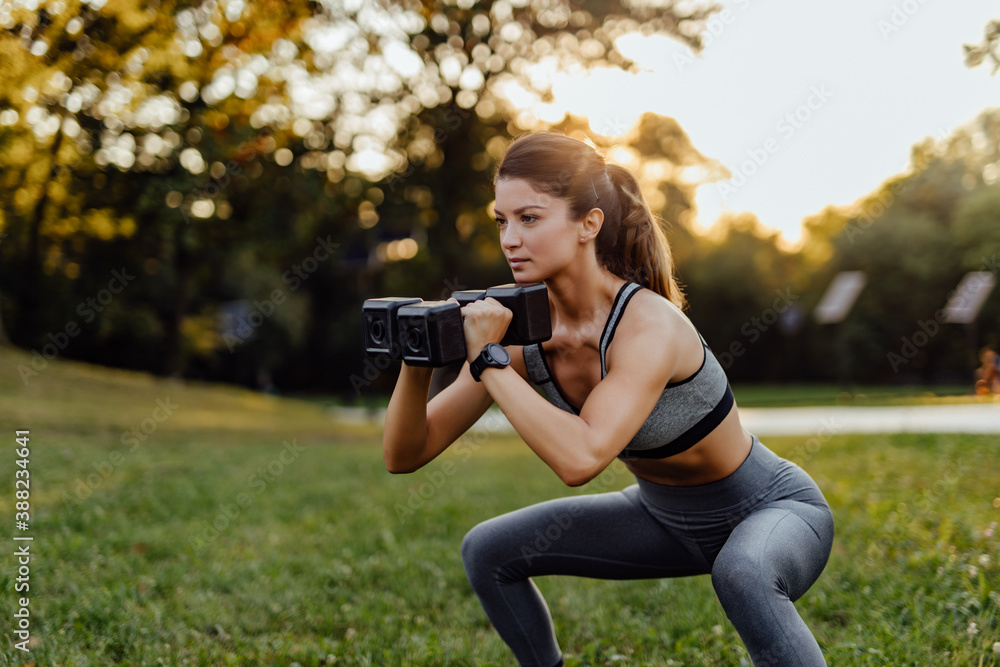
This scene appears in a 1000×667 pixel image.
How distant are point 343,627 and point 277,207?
513 inches

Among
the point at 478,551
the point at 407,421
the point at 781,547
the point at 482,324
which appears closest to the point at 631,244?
the point at 482,324

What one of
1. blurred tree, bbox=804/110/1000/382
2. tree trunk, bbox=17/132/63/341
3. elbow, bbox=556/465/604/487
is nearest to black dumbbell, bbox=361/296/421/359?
elbow, bbox=556/465/604/487

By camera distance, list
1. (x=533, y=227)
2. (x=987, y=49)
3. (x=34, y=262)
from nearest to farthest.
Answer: (x=533, y=227)
(x=987, y=49)
(x=34, y=262)

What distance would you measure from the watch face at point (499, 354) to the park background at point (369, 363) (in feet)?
3.43

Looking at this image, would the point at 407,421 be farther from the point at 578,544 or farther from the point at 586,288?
the point at 578,544

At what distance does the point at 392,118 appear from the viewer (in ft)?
58.1

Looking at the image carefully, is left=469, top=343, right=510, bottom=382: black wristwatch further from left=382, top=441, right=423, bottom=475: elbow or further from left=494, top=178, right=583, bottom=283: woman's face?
left=382, top=441, right=423, bottom=475: elbow

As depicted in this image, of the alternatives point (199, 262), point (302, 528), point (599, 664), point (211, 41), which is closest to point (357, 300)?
point (199, 262)

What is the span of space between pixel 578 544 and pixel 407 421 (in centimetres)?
82

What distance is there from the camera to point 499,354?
212 cm

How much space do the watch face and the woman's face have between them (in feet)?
0.99

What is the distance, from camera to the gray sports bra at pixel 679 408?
2.31 m

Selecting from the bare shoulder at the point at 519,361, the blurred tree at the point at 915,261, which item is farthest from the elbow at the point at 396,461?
the blurred tree at the point at 915,261

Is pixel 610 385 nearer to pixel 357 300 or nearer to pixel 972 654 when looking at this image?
pixel 972 654
